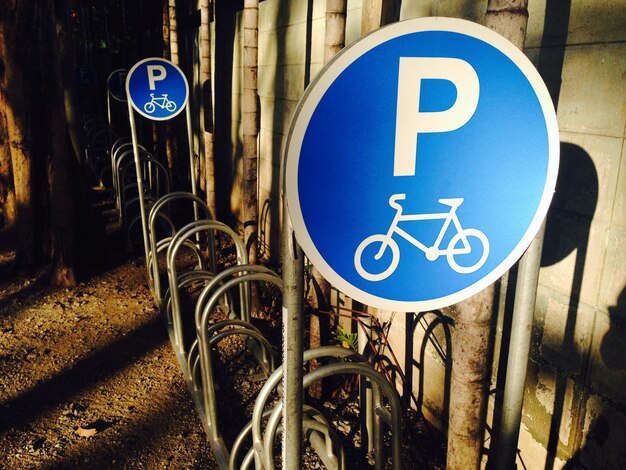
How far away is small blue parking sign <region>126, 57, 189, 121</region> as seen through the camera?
5.39 m

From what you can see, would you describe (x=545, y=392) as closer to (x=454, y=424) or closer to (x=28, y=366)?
(x=454, y=424)

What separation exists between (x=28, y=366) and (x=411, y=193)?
4278 mm

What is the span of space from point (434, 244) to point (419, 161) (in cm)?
23

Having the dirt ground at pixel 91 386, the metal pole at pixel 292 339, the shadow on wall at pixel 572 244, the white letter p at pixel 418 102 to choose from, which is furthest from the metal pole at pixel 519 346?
the dirt ground at pixel 91 386

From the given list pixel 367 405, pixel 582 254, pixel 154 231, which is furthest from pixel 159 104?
pixel 582 254

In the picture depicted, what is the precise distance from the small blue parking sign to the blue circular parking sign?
463cm

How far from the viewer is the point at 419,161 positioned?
131 centimetres

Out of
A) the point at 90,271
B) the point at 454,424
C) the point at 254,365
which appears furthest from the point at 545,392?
the point at 90,271

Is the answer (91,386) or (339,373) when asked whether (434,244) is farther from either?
(91,386)

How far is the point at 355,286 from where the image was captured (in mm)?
1345

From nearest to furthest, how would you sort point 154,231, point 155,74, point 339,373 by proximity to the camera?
point 339,373, point 154,231, point 155,74

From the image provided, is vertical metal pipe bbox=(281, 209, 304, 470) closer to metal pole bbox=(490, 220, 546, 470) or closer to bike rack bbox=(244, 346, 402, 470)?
bike rack bbox=(244, 346, 402, 470)

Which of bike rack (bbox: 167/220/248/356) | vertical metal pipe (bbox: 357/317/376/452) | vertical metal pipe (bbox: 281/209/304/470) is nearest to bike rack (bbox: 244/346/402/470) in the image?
vertical metal pipe (bbox: 357/317/376/452)

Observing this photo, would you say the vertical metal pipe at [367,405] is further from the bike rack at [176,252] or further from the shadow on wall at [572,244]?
the bike rack at [176,252]
